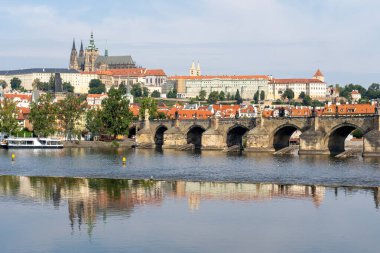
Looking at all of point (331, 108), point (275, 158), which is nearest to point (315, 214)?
point (275, 158)

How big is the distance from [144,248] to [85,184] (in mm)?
21691

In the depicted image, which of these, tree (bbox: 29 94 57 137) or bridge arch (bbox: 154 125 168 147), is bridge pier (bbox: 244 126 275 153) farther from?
tree (bbox: 29 94 57 137)

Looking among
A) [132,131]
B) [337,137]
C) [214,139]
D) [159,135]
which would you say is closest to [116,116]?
[159,135]

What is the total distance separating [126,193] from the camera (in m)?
50.2

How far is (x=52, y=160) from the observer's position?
78.7 metres

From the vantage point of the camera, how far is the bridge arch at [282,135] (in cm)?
9431

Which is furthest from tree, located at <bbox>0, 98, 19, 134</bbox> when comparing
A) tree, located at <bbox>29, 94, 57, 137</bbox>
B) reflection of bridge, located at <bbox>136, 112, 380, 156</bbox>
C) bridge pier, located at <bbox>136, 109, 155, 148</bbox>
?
bridge pier, located at <bbox>136, 109, 155, 148</bbox>

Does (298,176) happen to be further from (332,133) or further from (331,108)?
(331,108)

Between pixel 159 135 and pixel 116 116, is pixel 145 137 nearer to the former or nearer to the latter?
pixel 159 135

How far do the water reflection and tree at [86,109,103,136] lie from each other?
5675cm

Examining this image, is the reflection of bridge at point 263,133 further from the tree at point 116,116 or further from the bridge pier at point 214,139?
the tree at point 116,116

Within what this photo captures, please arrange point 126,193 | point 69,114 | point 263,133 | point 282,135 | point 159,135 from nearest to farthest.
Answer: point 126,193, point 263,133, point 282,135, point 159,135, point 69,114

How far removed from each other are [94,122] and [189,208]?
74322 millimetres

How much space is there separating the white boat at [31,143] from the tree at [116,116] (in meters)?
9.81
